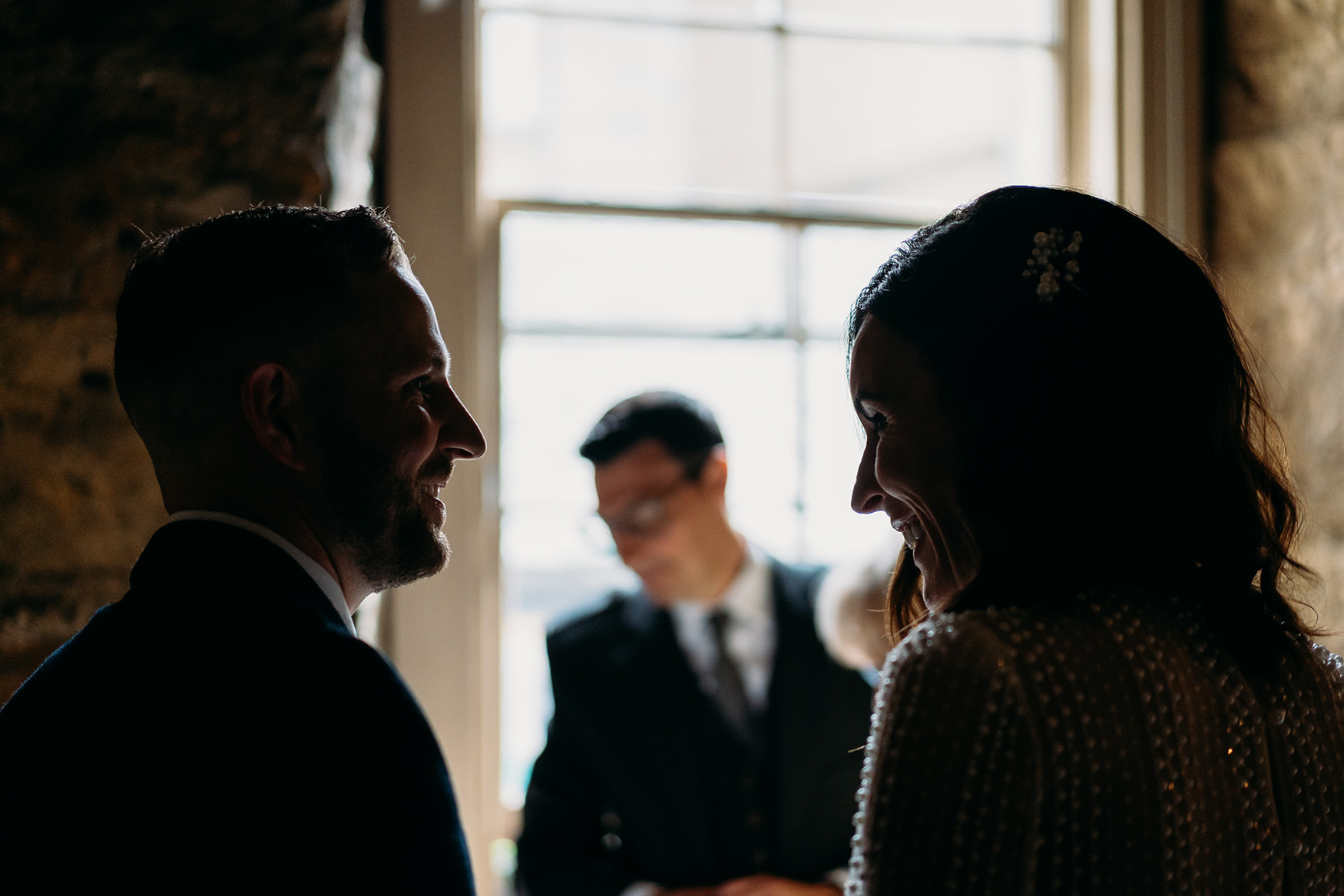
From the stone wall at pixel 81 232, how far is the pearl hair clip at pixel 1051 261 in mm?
1509

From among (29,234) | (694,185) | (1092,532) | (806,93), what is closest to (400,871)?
(1092,532)

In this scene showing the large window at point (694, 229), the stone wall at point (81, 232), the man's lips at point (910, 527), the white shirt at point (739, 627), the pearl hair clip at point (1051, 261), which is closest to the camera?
the pearl hair clip at point (1051, 261)

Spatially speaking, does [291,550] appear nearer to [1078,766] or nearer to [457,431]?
[457,431]

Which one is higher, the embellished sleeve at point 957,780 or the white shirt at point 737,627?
the embellished sleeve at point 957,780

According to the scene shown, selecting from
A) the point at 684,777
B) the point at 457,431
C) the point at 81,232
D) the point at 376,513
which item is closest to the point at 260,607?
the point at 376,513

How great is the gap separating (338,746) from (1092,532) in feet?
2.03

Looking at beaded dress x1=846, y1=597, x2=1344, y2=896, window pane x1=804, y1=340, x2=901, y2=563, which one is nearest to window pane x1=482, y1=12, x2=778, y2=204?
window pane x1=804, y1=340, x2=901, y2=563

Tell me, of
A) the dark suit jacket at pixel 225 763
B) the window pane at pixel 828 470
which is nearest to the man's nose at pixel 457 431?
the dark suit jacket at pixel 225 763

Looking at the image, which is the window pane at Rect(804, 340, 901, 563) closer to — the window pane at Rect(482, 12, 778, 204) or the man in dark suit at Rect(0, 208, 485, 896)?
the window pane at Rect(482, 12, 778, 204)

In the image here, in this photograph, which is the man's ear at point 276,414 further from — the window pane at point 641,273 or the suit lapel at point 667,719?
the window pane at point 641,273

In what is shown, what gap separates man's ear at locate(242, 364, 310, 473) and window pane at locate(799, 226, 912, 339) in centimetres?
187

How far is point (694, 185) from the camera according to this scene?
2.77m

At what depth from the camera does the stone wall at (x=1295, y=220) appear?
2473mm

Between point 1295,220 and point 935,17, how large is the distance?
105 centimetres
